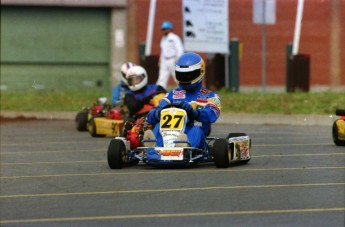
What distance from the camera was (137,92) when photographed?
796 inches

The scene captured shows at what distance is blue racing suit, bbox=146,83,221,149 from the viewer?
47.5 ft

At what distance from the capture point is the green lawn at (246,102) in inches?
991

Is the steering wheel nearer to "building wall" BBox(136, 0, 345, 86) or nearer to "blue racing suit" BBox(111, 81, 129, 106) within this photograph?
"blue racing suit" BBox(111, 81, 129, 106)

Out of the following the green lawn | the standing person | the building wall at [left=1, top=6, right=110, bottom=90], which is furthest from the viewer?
the building wall at [left=1, top=6, right=110, bottom=90]

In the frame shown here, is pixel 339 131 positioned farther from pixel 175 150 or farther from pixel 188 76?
pixel 175 150

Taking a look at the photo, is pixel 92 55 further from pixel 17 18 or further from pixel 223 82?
pixel 223 82

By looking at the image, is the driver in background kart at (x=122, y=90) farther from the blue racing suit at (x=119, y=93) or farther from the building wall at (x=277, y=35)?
the building wall at (x=277, y=35)

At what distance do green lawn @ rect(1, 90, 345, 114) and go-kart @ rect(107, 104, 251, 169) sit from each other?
10061 mm

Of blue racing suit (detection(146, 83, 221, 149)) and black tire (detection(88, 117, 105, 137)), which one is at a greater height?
blue racing suit (detection(146, 83, 221, 149))

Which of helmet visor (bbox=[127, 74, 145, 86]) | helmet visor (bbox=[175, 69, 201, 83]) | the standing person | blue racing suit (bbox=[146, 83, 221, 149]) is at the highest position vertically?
helmet visor (bbox=[175, 69, 201, 83])

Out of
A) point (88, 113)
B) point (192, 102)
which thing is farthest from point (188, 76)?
point (88, 113)

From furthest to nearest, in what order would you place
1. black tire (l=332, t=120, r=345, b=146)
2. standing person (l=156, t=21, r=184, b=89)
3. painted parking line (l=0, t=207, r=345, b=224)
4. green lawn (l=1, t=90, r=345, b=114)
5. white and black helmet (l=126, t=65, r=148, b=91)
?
standing person (l=156, t=21, r=184, b=89), green lawn (l=1, t=90, r=345, b=114), white and black helmet (l=126, t=65, r=148, b=91), black tire (l=332, t=120, r=345, b=146), painted parking line (l=0, t=207, r=345, b=224)

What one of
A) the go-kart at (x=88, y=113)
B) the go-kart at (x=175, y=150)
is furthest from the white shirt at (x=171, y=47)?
the go-kart at (x=175, y=150)

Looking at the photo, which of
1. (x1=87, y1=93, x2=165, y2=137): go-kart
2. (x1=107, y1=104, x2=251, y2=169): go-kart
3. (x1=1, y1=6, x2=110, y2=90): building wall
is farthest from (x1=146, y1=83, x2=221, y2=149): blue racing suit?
(x1=1, y1=6, x2=110, y2=90): building wall
